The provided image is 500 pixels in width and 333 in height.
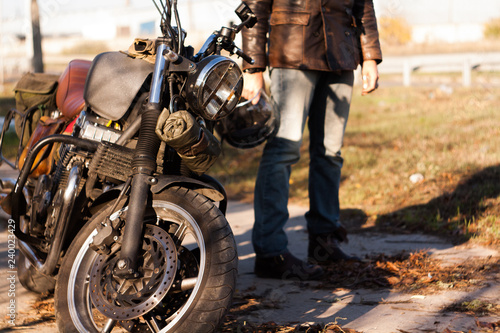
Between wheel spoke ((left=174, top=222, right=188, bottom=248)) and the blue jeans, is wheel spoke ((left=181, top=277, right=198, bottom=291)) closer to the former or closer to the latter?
wheel spoke ((left=174, top=222, right=188, bottom=248))

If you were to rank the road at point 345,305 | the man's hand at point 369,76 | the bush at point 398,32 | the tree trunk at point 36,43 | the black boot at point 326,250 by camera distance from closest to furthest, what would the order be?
the road at point 345,305 < the man's hand at point 369,76 < the black boot at point 326,250 < the tree trunk at point 36,43 < the bush at point 398,32

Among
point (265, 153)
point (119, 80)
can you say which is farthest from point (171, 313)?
point (265, 153)

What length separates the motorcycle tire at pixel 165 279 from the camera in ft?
7.59

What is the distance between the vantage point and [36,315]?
301 cm

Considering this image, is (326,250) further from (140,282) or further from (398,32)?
(398,32)

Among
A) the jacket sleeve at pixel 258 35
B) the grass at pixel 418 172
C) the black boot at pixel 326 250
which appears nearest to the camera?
the jacket sleeve at pixel 258 35

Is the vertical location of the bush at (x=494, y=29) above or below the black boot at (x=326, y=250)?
above

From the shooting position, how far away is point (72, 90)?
344 cm

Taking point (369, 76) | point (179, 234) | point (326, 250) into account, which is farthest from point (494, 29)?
point (179, 234)

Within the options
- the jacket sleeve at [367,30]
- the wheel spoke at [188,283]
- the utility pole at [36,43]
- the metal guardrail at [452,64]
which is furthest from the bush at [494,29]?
the wheel spoke at [188,283]

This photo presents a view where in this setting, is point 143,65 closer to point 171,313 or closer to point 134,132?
point 134,132

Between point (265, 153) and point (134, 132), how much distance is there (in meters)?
1.27

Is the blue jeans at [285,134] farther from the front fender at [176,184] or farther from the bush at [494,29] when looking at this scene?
the bush at [494,29]

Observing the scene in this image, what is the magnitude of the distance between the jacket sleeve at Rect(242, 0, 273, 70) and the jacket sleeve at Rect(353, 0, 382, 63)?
27.0 inches
